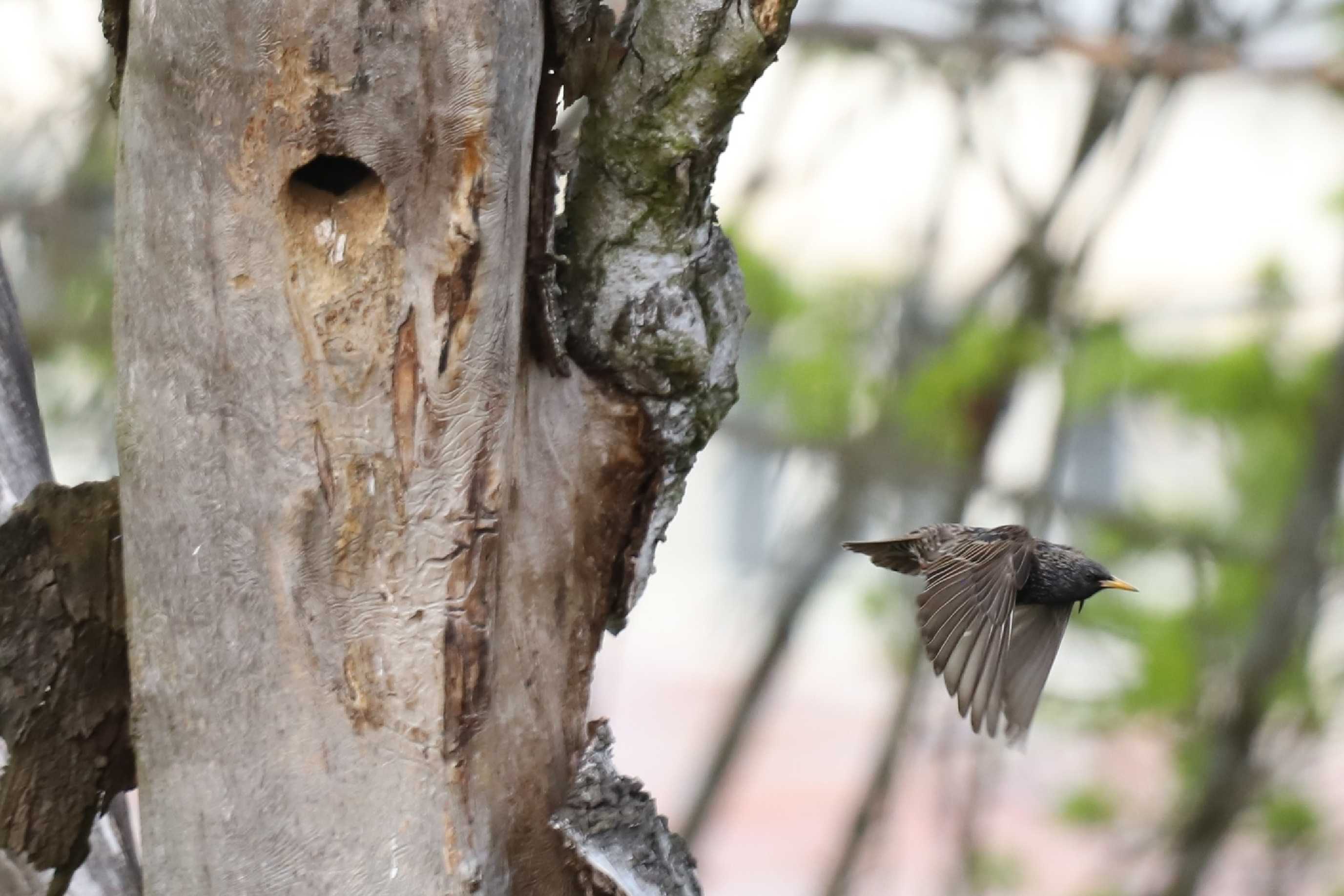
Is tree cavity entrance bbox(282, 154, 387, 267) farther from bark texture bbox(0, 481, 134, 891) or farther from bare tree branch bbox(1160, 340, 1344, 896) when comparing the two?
bare tree branch bbox(1160, 340, 1344, 896)

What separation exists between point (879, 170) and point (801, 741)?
5.78m

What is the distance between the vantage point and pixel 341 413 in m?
1.39

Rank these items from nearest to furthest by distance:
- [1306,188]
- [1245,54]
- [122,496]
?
[122,496]
[1245,54]
[1306,188]

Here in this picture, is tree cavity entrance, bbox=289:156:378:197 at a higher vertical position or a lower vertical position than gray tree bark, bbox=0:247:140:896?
higher

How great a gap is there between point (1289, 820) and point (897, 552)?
320 cm

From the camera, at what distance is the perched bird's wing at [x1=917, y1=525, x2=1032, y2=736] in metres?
1.99

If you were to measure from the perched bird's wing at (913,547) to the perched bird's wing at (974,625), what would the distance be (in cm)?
16

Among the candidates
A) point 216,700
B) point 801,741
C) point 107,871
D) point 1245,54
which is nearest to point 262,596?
point 216,700

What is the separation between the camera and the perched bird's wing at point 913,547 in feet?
7.53

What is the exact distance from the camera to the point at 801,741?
414 inches

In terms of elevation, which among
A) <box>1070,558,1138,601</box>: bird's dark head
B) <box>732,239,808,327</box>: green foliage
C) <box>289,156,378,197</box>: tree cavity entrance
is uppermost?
<box>732,239,808,327</box>: green foliage

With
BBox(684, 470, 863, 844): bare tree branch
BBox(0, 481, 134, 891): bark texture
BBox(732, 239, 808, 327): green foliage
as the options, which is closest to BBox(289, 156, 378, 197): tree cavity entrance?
BBox(0, 481, 134, 891): bark texture

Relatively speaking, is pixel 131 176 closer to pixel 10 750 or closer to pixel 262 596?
pixel 262 596

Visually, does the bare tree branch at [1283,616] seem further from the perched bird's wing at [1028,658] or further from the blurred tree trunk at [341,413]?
the blurred tree trunk at [341,413]
